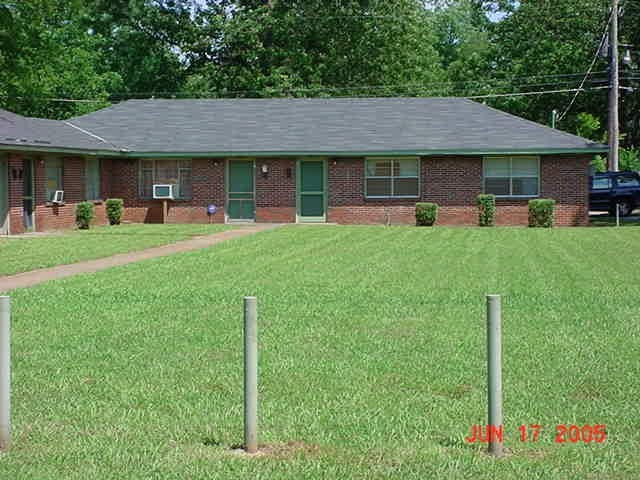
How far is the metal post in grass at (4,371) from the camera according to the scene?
6207mm

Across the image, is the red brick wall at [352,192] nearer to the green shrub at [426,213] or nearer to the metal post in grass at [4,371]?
the green shrub at [426,213]

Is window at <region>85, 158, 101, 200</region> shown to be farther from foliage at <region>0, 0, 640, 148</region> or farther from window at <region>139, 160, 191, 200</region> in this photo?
foliage at <region>0, 0, 640, 148</region>

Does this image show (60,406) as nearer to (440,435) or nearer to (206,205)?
(440,435)

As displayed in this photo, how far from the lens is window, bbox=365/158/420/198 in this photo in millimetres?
35375

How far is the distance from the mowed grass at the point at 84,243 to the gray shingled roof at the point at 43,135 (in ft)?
8.65

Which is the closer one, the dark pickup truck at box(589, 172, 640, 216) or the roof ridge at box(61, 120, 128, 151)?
the roof ridge at box(61, 120, 128, 151)

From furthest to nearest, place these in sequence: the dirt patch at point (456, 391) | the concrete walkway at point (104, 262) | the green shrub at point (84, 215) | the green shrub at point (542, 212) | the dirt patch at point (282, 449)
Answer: the green shrub at point (542, 212) < the green shrub at point (84, 215) < the concrete walkway at point (104, 262) < the dirt patch at point (456, 391) < the dirt patch at point (282, 449)

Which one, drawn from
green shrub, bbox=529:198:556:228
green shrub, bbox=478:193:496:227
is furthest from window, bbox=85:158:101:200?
green shrub, bbox=529:198:556:228

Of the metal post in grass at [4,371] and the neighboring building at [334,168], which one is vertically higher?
the neighboring building at [334,168]

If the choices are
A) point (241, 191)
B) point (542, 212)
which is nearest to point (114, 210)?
point (241, 191)

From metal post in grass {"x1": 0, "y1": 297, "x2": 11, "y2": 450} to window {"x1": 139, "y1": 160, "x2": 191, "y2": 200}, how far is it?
30.2 meters

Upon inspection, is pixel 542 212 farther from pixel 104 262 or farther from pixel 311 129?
pixel 104 262

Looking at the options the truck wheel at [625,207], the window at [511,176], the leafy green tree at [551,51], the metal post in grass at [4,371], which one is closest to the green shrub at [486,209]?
the window at [511,176]

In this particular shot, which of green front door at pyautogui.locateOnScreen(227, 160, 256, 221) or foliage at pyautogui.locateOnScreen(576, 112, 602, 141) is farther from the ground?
foliage at pyautogui.locateOnScreen(576, 112, 602, 141)
